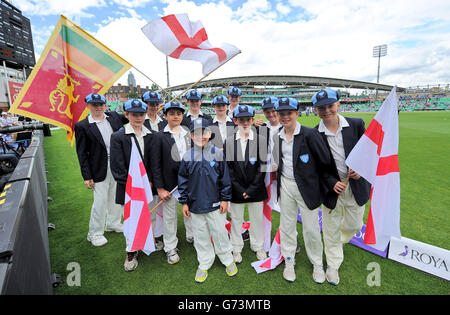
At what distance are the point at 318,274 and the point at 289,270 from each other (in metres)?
0.33

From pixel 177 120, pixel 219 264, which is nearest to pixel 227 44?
pixel 177 120

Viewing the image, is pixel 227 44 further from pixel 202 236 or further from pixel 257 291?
pixel 257 291

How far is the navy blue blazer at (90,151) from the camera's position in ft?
10.6

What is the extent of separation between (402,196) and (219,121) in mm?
4330

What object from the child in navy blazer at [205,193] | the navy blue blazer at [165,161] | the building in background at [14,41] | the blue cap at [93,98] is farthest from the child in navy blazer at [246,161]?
the building in background at [14,41]

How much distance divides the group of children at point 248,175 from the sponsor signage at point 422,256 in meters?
0.67

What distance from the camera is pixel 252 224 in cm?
308

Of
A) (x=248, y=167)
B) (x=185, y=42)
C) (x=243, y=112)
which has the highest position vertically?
(x=185, y=42)

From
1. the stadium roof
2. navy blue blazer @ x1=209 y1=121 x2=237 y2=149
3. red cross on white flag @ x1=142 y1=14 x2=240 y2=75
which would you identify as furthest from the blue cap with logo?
the stadium roof

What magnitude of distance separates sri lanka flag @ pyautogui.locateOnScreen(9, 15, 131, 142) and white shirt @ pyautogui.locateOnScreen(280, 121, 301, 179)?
9.28 ft

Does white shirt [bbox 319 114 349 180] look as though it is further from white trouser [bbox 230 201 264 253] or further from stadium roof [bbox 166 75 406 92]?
stadium roof [bbox 166 75 406 92]

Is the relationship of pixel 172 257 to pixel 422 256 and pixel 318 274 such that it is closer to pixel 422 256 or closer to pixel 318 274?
pixel 318 274

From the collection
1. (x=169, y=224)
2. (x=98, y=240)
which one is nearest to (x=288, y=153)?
(x=169, y=224)

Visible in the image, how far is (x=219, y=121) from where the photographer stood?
3.81 meters
